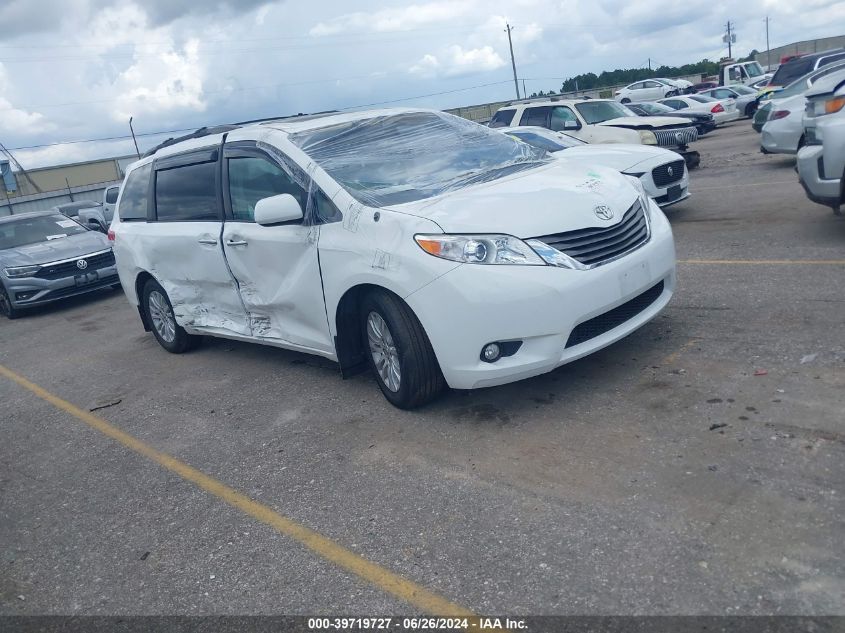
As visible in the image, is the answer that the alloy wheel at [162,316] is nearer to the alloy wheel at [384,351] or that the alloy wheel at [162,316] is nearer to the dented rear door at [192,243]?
the dented rear door at [192,243]

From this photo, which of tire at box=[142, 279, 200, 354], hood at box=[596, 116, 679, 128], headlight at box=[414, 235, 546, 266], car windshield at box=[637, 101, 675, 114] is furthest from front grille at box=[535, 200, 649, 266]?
car windshield at box=[637, 101, 675, 114]

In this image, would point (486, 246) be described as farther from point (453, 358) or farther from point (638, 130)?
point (638, 130)

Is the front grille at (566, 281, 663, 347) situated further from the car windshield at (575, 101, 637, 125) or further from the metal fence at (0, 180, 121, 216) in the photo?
the metal fence at (0, 180, 121, 216)

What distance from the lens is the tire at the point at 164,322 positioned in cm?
748

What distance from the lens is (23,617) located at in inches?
137

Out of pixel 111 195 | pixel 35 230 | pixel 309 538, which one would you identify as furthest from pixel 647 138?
pixel 111 195

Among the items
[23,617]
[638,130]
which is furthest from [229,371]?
[638,130]

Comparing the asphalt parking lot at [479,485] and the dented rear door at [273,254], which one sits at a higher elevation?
the dented rear door at [273,254]

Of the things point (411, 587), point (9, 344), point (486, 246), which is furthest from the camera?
point (9, 344)

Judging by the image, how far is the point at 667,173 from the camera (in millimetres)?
9758

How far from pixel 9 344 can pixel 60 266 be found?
213 centimetres

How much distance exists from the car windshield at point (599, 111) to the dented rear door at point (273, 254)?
9718 mm

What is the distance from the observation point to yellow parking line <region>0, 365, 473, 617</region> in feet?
10.1

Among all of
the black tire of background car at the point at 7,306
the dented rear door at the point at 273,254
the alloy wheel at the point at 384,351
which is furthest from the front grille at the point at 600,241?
→ the black tire of background car at the point at 7,306
